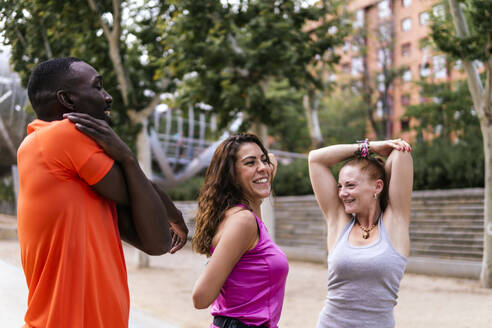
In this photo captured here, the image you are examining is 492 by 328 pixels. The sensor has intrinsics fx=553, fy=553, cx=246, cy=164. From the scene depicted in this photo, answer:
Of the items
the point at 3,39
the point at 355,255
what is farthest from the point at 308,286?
the point at 355,255

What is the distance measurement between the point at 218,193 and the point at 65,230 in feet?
3.43

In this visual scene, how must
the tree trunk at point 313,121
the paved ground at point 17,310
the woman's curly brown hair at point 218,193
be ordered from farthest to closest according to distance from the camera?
the tree trunk at point 313,121 → the paved ground at point 17,310 → the woman's curly brown hair at point 218,193

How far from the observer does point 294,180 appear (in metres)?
18.1

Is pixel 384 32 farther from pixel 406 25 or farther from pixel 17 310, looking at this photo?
pixel 17 310

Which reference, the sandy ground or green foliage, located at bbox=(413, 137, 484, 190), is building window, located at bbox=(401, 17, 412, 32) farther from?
the sandy ground

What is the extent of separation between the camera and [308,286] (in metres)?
10.5

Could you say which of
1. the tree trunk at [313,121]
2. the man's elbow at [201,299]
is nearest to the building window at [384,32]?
the tree trunk at [313,121]

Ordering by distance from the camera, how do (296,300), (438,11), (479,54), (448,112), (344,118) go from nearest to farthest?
(296,300) < (479,54) < (438,11) < (448,112) < (344,118)

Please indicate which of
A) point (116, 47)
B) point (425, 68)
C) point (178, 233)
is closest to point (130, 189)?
point (178, 233)

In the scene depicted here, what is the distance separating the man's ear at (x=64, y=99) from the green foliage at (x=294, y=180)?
16151 millimetres

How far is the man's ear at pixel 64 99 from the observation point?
1.44m

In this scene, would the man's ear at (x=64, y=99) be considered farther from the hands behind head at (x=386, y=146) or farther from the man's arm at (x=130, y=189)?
the hands behind head at (x=386, y=146)

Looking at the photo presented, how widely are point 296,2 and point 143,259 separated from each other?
668 cm

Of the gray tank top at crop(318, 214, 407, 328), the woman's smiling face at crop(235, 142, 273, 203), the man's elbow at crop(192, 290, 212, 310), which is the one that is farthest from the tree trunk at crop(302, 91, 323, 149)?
the man's elbow at crop(192, 290, 212, 310)
